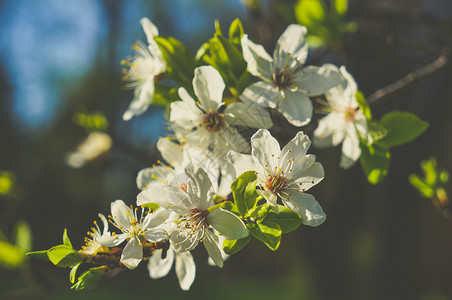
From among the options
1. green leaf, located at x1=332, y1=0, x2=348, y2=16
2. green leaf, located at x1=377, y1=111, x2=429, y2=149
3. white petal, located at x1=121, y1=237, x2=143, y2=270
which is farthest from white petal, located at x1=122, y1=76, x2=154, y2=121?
green leaf, located at x1=332, y1=0, x2=348, y2=16

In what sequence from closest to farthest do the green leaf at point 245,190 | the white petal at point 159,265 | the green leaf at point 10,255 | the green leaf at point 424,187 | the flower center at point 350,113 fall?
the green leaf at point 245,190, the white petal at point 159,265, the flower center at point 350,113, the green leaf at point 424,187, the green leaf at point 10,255

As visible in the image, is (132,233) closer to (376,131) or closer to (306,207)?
(306,207)

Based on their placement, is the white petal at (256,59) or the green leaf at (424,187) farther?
the green leaf at (424,187)

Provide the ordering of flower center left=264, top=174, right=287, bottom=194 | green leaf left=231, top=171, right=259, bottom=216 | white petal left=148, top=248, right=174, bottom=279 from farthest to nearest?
white petal left=148, top=248, right=174, bottom=279 → flower center left=264, top=174, right=287, bottom=194 → green leaf left=231, top=171, right=259, bottom=216

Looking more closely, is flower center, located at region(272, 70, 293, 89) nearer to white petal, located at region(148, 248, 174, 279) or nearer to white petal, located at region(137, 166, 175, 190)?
white petal, located at region(137, 166, 175, 190)

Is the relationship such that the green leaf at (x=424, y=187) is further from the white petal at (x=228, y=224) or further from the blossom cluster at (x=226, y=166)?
the white petal at (x=228, y=224)

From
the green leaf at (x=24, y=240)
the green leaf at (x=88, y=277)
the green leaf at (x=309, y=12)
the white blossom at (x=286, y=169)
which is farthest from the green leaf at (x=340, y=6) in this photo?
the green leaf at (x=24, y=240)
